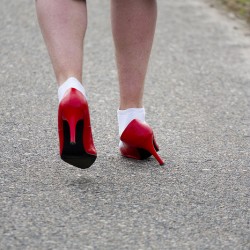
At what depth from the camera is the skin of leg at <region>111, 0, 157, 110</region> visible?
3498mm

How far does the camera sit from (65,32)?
11.0 ft

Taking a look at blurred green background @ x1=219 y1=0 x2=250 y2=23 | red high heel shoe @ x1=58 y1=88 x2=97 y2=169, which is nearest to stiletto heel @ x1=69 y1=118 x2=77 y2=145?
red high heel shoe @ x1=58 y1=88 x2=97 y2=169

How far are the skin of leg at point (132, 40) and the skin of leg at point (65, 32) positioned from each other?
0.64 feet

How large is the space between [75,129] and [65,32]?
35cm

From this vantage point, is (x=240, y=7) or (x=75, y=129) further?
(x=240, y=7)

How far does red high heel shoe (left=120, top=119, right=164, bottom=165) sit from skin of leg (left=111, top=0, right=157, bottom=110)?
0.08 m

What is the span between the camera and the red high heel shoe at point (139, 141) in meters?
3.59

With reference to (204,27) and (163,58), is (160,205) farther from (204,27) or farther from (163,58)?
(204,27)

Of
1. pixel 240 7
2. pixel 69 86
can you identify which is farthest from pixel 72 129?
pixel 240 7

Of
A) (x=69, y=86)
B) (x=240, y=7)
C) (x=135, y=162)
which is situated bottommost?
(x=240, y=7)

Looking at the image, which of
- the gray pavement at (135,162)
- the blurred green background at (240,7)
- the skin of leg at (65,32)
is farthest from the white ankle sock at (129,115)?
the blurred green background at (240,7)

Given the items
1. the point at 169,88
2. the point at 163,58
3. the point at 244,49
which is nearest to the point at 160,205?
the point at 169,88

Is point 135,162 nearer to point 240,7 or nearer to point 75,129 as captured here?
point 75,129

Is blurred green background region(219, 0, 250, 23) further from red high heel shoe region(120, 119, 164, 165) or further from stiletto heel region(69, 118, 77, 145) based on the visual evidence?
stiletto heel region(69, 118, 77, 145)
